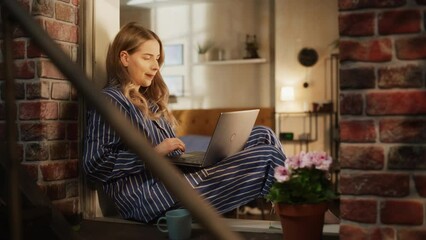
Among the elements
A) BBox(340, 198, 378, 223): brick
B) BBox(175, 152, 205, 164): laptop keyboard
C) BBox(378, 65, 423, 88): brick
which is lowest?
BBox(340, 198, 378, 223): brick

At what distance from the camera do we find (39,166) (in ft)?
6.91

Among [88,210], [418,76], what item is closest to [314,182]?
[418,76]

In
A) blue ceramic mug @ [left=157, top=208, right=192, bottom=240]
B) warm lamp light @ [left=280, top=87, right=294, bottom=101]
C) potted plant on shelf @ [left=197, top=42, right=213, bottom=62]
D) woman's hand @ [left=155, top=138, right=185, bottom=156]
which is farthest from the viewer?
potted plant on shelf @ [left=197, top=42, right=213, bottom=62]

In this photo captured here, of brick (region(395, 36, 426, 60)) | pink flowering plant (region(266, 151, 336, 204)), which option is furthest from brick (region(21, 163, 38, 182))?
brick (region(395, 36, 426, 60))

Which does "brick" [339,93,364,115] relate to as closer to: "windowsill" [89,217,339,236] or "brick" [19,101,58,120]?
"windowsill" [89,217,339,236]

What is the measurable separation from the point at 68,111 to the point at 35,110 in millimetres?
184

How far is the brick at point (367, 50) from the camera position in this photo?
144 cm

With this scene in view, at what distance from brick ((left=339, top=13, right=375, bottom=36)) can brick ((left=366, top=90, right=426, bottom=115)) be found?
0.60 feet

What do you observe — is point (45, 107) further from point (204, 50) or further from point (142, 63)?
point (204, 50)

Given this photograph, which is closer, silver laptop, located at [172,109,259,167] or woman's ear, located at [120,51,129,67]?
silver laptop, located at [172,109,259,167]

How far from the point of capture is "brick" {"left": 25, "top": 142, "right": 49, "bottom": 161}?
6.88ft

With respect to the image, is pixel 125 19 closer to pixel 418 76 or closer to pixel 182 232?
pixel 182 232

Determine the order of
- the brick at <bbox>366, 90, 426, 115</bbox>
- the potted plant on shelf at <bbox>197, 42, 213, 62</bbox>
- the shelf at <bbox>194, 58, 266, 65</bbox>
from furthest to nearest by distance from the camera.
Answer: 1. the potted plant on shelf at <bbox>197, 42, 213, 62</bbox>
2. the shelf at <bbox>194, 58, 266, 65</bbox>
3. the brick at <bbox>366, 90, 426, 115</bbox>

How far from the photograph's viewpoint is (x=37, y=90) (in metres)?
2.09
